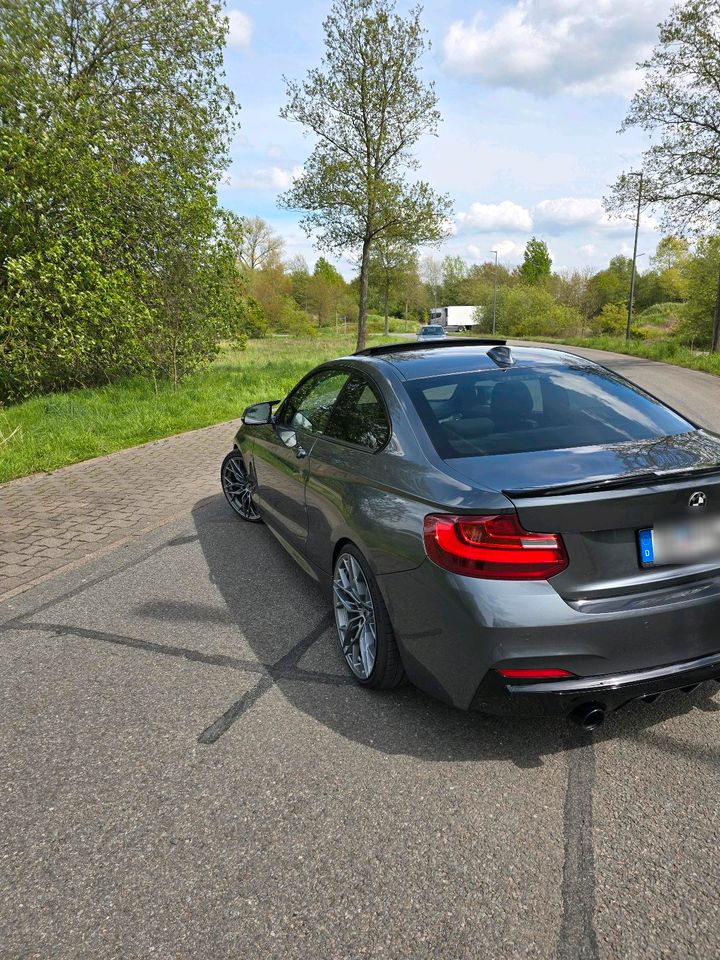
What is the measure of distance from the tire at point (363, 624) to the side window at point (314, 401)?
0.99 metres

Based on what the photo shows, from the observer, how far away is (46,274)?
11734 mm

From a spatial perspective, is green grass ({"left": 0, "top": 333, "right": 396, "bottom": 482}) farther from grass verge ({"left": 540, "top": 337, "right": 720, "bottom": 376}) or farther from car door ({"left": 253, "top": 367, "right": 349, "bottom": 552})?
grass verge ({"left": 540, "top": 337, "right": 720, "bottom": 376})

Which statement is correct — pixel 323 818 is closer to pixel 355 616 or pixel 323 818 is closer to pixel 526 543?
pixel 355 616

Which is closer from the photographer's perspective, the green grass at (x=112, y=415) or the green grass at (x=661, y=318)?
the green grass at (x=112, y=415)

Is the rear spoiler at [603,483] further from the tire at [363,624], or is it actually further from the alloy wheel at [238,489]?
the alloy wheel at [238,489]

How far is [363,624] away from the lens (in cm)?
303

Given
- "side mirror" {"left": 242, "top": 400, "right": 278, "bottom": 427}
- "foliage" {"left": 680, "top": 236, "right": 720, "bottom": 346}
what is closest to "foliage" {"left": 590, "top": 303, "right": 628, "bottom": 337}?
"foliage" {"left": 680, "top": 236, "right": 720, "bottom": 346}

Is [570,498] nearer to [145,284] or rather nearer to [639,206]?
[145,284]

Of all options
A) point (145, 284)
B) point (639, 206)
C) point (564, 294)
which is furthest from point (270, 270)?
point (145, 284)

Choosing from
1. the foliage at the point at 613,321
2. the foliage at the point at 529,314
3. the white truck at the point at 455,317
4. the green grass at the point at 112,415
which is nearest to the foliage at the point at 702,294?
the foliage at the point at 613,321

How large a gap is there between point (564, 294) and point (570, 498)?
69.0 meters

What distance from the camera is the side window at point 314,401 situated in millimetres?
3842

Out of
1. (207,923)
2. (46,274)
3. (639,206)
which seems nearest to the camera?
A: (207,923)

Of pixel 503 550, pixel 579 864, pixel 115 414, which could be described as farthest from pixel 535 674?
pixel 115 414
